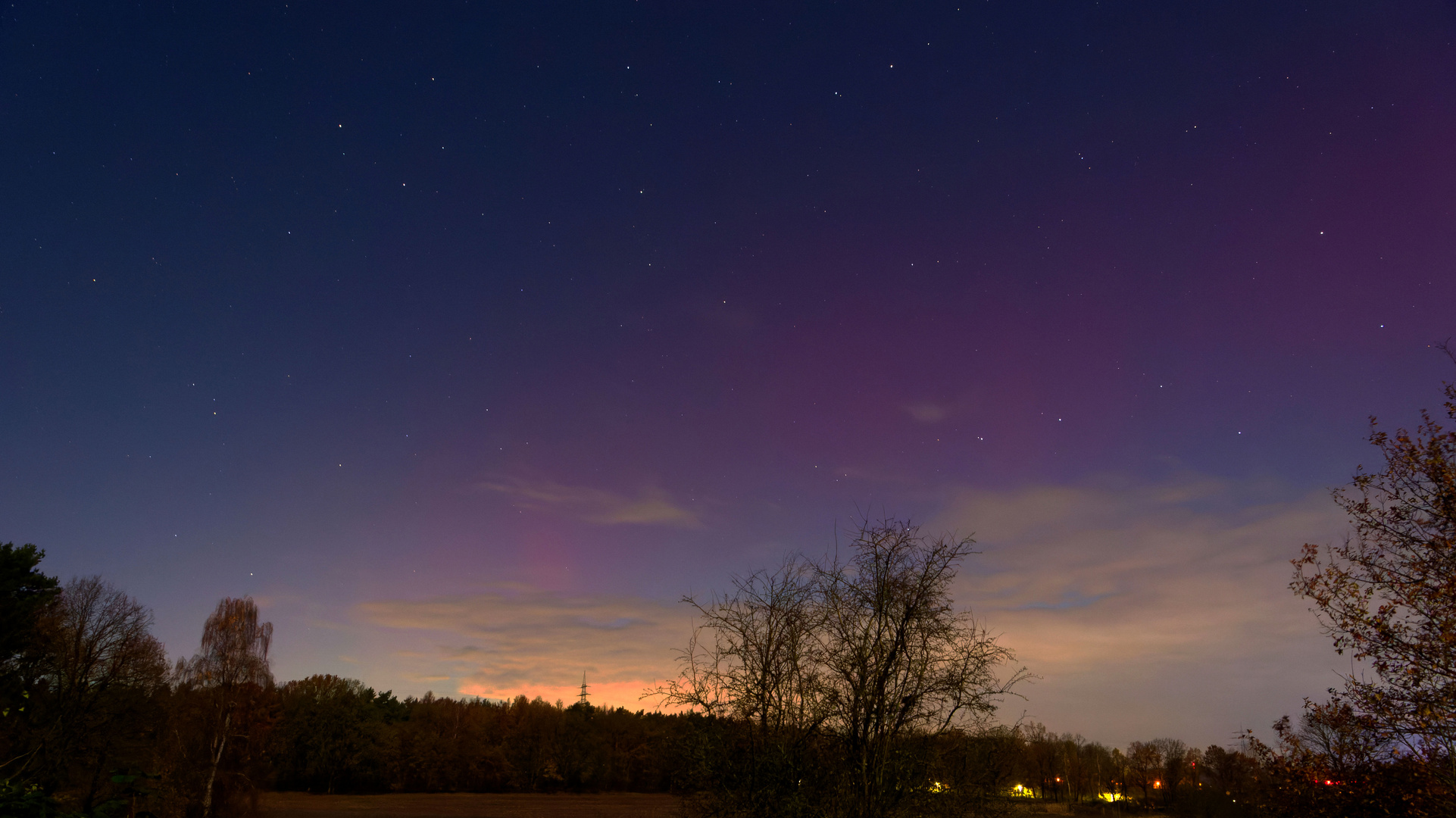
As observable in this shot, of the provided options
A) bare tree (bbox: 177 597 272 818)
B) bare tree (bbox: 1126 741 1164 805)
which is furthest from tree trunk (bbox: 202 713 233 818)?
bare tree (bbox: 1126 741 1164 805)

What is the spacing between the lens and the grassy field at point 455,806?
61469 mm

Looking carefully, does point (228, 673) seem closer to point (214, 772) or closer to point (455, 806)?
point (214, 772)

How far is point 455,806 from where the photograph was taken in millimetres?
70750

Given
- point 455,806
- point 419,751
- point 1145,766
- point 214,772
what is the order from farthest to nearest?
1. point 1145,766
2. point 419,751
3. point 455,806
4. point 214,772

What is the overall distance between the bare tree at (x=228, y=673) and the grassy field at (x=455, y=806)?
548 centimetres

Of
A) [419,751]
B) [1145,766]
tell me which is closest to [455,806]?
[419,751]

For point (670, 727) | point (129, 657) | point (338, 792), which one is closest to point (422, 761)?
point (338, 792)

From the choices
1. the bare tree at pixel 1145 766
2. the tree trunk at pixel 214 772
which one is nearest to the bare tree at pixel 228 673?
the tree trunk at pixel 214 772

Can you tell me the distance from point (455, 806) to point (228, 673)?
3025cm

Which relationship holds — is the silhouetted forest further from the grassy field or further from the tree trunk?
the grassy field

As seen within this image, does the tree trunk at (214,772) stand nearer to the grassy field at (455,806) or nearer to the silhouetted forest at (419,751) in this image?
the silhouetted forest at (419,751)

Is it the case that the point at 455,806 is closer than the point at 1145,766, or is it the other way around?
the point at 455,806

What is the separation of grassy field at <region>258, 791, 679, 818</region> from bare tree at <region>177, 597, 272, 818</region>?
5.48 meters

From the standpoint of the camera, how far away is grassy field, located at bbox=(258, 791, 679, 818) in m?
61.5
